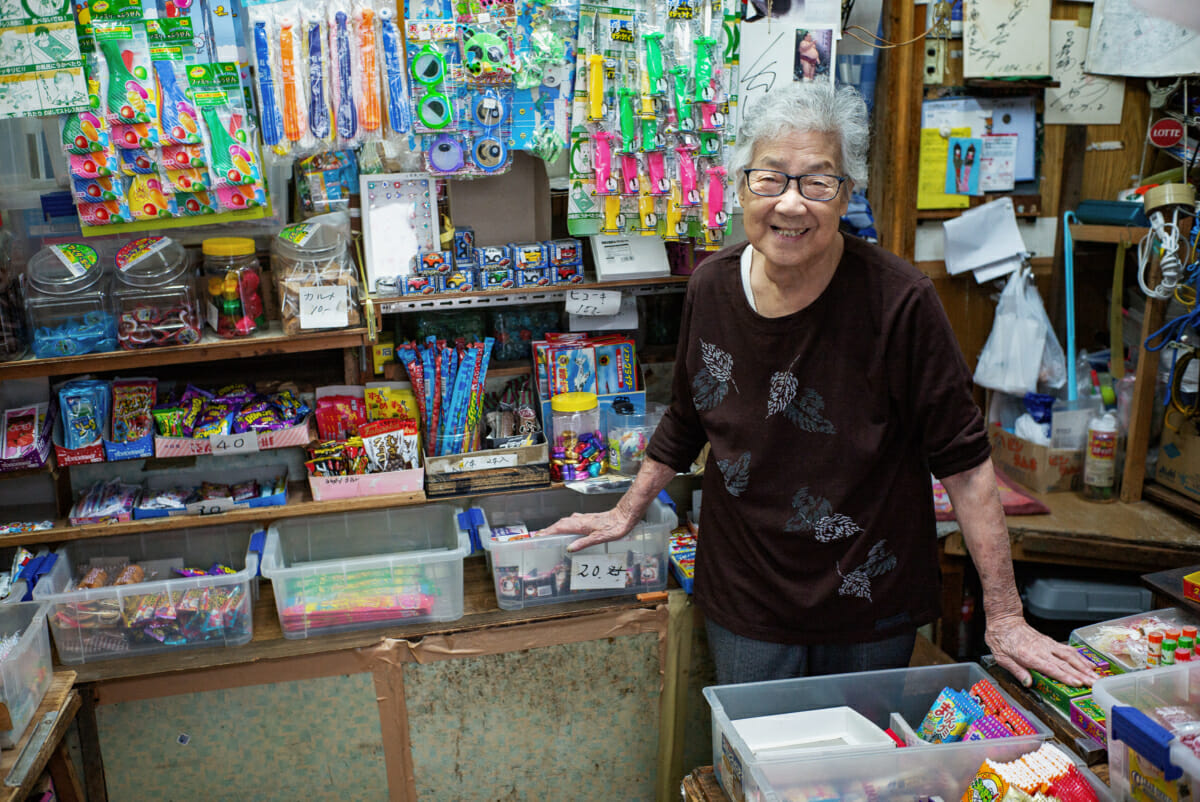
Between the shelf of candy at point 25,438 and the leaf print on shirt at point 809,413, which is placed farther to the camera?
the shelf of candy at point 25,438

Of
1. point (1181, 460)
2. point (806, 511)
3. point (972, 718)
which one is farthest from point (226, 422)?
point (1181, 460)

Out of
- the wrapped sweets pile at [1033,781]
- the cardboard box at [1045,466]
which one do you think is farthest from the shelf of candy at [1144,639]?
the cardboard box at [1045,466]

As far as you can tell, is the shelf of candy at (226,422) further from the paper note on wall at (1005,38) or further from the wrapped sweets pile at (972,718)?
the paper note on wall at (1005,38)

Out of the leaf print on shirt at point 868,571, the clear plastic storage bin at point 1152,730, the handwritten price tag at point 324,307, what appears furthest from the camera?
the handwritten price tag at point 324,307

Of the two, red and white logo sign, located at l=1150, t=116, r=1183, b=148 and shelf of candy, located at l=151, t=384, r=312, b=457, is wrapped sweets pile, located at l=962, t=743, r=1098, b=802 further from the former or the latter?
red and white logo sign, located at l=1150, t=116, r=1183, b=148

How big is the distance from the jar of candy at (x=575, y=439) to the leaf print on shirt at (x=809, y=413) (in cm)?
97

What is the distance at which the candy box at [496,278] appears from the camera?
2.62 m

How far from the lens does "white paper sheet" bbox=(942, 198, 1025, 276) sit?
291cm

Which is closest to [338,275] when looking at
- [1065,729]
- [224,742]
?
[224,742]

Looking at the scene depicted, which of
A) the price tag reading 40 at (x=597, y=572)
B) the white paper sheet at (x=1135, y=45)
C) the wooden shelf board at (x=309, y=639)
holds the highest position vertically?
Answer: the white paper sheet at (x=1135, y=45)

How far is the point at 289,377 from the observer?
2816mm

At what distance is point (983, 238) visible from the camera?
294 cm

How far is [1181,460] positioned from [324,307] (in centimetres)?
Result: 249

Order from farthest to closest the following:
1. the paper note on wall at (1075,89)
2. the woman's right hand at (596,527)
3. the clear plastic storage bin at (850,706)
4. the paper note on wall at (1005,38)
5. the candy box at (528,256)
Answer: the paper note on wall at (1075,89) → the paper note on wall at (1005,38) → the candy box at (528,256) → the woman's right hand at (596,527) → the clear plastic storage bin at (850,706)
